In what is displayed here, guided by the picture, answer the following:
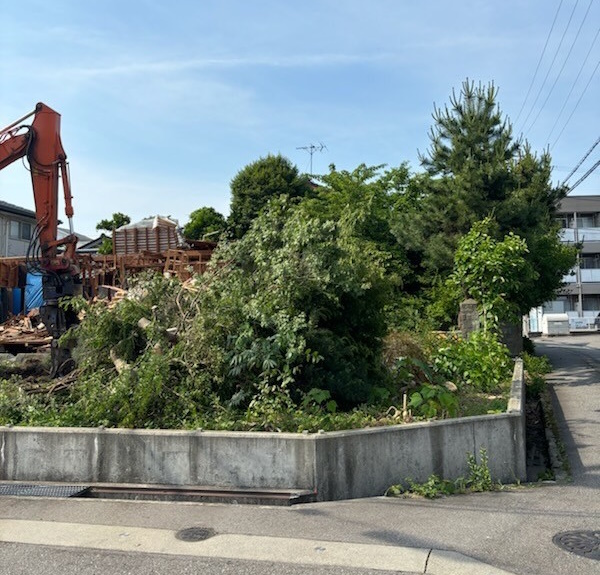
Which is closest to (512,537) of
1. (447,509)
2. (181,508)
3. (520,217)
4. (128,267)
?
(447,509)

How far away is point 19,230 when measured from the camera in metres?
32.9

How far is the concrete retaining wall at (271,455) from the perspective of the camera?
5.73 metres

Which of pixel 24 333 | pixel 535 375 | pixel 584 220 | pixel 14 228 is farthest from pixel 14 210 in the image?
pixel 584 220

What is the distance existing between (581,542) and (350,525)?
1.78 metres

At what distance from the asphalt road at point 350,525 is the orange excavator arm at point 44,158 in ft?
27.2

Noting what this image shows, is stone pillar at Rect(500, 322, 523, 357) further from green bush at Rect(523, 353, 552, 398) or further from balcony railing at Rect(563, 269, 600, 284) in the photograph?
balcony railing at Rect(563, 269, 600, 284)

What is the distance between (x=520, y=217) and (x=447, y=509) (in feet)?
40.2

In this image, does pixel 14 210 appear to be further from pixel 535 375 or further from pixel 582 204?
pixel 582 204

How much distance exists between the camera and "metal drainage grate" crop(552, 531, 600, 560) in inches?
164

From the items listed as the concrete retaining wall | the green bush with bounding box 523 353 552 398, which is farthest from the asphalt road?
the green bush with bounding box 523 353 552 398

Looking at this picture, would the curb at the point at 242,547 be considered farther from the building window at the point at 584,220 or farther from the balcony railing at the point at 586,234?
the building window at the point at 584,220

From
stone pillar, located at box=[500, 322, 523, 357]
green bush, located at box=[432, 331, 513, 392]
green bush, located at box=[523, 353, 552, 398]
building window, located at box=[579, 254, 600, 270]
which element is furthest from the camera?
building window, located at box=[579, 254, 600, 270]

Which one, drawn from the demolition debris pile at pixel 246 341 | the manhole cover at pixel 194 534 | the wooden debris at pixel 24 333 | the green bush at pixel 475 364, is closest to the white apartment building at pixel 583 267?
the green bush at pixel 475 364

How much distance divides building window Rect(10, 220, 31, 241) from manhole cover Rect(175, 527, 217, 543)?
104 ft
